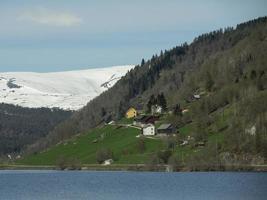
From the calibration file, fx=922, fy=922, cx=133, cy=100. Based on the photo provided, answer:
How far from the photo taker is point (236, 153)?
516 ft

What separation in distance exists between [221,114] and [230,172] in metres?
53.8

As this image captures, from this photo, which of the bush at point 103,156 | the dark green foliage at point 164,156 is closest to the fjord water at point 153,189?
the dark green foliage at point 164,156

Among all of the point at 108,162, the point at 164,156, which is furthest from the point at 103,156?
the point at 164,156

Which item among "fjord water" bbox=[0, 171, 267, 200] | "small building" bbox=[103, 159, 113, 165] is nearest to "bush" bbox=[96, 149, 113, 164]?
"small building" bbox=[103, 159, 113, 165]

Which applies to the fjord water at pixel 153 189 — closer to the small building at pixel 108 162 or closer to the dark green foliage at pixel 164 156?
the dark green foliage at pixel 164 156

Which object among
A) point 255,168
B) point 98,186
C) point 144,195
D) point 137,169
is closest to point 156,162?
point 137,169

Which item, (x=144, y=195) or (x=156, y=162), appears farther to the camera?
(x=156, y=162)

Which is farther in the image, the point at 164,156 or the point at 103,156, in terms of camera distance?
the point at 103,156

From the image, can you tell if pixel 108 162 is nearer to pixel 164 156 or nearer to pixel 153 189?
pixel 164 156

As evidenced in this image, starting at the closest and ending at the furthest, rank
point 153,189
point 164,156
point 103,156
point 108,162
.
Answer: point 153,189 → point 164,156 → point 108,162 → point 103,156

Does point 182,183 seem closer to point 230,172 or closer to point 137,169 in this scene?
point 230,172

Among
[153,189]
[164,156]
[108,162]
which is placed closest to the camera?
[153,189]

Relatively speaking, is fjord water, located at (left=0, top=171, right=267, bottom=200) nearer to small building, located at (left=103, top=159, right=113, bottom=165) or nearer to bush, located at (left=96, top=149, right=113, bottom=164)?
small building, located at (left=103, top=159, right=113, bottom=165)

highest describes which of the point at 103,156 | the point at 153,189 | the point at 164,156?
the point at 164,156
